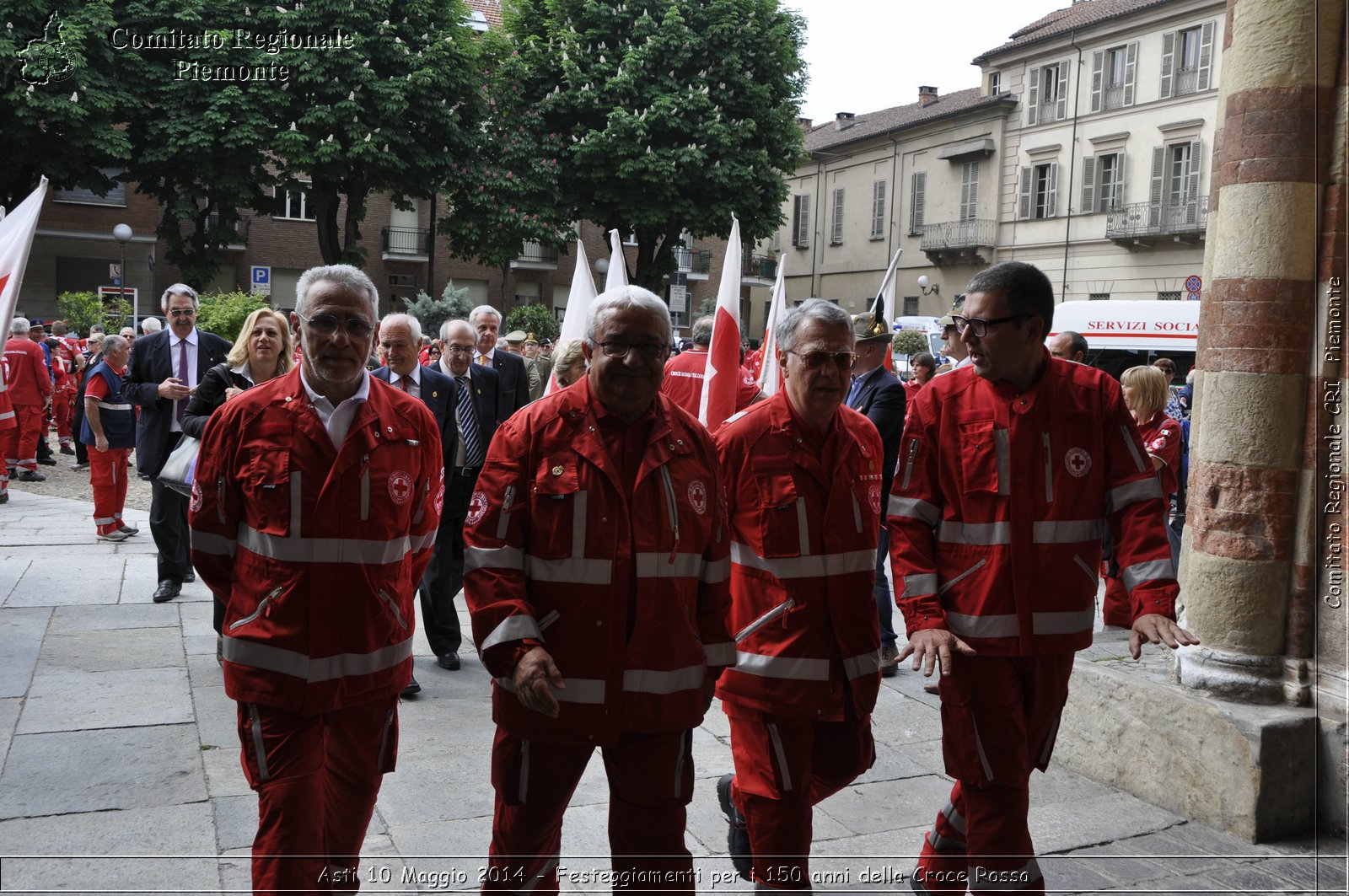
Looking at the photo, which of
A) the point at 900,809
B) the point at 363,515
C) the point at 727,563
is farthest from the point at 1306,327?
the point at 363,515

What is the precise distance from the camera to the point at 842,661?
145 inches

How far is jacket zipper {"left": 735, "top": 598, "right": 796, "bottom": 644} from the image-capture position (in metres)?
3.68

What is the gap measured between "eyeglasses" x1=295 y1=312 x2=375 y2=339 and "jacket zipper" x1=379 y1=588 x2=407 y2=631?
775 millimetres

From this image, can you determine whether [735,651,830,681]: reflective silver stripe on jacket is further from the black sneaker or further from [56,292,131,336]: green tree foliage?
[56,292,131,336]: green tree foliage

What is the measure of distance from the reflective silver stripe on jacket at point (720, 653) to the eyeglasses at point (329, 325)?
140cm

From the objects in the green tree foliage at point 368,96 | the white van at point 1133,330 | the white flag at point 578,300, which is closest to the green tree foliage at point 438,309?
the green tree foliage at point 368,96

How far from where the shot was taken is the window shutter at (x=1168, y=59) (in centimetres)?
3819

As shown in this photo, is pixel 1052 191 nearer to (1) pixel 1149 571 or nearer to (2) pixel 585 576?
(1) pixel 1149 571

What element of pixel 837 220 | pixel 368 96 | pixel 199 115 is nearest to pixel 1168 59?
pixel 837 220

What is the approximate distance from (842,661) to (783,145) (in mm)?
34747

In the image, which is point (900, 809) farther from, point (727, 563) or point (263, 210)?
point (263, 210)

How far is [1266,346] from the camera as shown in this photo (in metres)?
4.88

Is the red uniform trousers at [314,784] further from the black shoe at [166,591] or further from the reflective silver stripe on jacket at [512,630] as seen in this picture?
the black shoe at [166,591]

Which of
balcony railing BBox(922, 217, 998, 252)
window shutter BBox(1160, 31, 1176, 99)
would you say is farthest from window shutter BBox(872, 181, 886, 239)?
window shutter BBox(1160, 31, 1176, 99)
